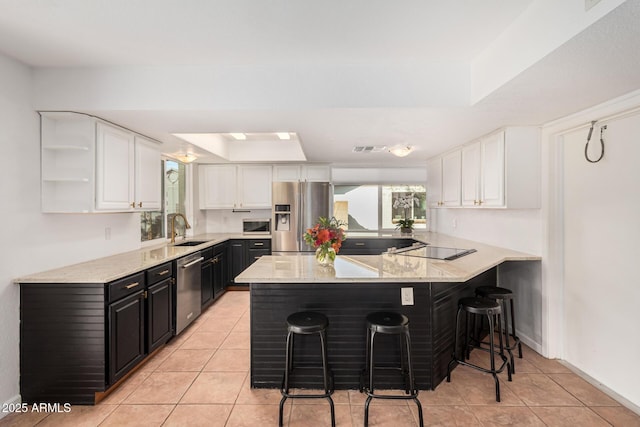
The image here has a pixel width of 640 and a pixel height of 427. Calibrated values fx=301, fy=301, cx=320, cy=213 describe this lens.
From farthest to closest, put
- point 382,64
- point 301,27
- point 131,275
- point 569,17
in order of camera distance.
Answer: point 131,275, point 382,64, point 301,27, point 569,17

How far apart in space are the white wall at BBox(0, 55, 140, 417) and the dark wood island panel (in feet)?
5.42

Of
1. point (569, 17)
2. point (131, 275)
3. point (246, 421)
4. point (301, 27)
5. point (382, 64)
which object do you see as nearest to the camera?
point (569, 17)

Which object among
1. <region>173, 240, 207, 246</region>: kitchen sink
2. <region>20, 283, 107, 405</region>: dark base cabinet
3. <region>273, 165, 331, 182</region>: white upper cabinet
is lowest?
<region>20, 283, 107, 405</region>: dark base cabinet

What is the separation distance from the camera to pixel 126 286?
93.9 inches

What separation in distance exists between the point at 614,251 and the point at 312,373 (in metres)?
2.49

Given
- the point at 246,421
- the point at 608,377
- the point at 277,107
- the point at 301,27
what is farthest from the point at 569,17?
the point at 246,421

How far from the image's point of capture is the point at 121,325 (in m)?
2.34

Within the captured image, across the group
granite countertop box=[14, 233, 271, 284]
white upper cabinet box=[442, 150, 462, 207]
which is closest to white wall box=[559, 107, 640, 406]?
white upper cabinet box=[442, 150, 462, 207]

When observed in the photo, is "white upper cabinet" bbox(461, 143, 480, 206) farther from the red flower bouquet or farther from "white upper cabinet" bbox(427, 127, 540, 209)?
the red flower bouquet

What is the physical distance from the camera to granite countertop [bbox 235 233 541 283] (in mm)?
2168

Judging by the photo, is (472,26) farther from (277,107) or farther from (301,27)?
(277,107)

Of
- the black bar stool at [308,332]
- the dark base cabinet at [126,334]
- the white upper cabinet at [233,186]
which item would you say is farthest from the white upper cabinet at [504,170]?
the dark base cabinet at [126,334]

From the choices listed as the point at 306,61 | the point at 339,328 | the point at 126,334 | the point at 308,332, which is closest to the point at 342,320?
the point at 339,328

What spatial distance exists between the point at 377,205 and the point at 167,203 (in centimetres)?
349
